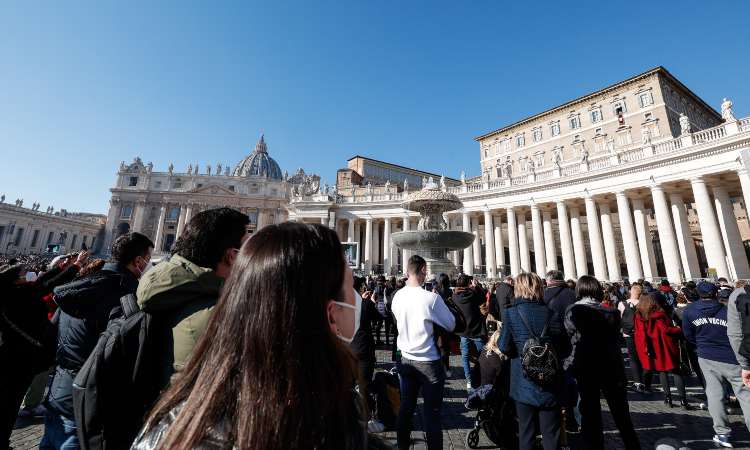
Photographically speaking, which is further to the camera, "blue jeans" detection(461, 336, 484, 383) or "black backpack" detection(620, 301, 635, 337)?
"black backpack" detection(620, 301, 635, 337)

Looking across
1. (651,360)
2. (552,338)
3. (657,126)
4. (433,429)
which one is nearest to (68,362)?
(433,429)

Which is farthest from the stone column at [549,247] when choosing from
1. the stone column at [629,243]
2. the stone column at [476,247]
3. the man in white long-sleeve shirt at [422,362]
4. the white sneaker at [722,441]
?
the man in white long-sleeve shirt at [422,362]

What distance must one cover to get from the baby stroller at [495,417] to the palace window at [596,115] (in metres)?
41.9

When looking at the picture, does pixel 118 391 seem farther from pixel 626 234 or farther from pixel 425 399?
pixel 626 234

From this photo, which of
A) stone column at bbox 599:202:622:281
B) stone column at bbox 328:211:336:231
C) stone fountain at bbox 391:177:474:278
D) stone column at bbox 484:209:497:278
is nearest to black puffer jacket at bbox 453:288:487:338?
stone fountain at bbox 391:177:474:278

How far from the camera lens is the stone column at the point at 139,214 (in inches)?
2277

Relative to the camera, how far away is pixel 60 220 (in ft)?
216

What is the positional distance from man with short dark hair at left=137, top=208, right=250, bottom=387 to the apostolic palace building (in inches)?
170

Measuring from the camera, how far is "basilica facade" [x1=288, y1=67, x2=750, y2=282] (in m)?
19.0

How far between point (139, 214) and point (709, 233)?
73933 mm

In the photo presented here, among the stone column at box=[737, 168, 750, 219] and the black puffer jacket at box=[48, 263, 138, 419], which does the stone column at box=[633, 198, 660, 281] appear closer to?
the stone column at box=[737, 168, 750, 219]

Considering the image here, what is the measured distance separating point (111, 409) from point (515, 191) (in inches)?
1131

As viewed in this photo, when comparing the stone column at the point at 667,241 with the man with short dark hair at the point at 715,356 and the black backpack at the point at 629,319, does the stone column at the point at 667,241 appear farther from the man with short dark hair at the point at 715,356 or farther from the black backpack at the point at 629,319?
the man with short dark hair at the point at 715,356

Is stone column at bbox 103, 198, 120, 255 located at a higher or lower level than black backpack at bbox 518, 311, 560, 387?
higher
